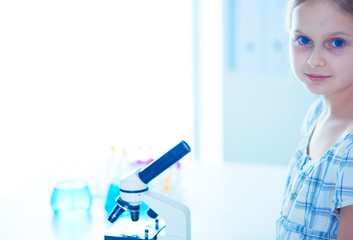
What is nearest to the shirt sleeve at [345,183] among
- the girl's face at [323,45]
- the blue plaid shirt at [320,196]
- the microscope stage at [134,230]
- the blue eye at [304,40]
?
the blue plaid shirt at [320,196]

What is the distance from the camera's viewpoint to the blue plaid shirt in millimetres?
1160

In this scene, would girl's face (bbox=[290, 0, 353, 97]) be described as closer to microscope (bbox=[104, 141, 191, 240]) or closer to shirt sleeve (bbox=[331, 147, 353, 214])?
shirt sleeve (bbox=[331, 147, 353, 214])

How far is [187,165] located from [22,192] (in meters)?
0.62

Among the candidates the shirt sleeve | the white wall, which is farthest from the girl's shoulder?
the white wall

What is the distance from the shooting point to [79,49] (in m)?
2.66

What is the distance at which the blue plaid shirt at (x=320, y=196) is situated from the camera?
1160 mm

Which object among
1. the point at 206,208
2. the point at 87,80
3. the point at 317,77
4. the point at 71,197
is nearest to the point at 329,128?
the point at 317,77

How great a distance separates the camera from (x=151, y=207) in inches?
48.7

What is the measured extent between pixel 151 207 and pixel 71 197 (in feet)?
1.48

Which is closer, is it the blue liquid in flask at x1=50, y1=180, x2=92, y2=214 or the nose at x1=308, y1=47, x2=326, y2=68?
the nose at x1=308, y1=47, x2=326, y2=68

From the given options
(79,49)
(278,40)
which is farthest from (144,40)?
(278,40)

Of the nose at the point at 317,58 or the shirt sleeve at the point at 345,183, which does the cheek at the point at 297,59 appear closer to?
the nose at the point at 317,58

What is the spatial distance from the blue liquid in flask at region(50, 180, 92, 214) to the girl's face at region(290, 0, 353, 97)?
2.46 ft

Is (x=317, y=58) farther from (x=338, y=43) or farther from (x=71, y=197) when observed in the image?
(x=71, y=197)
